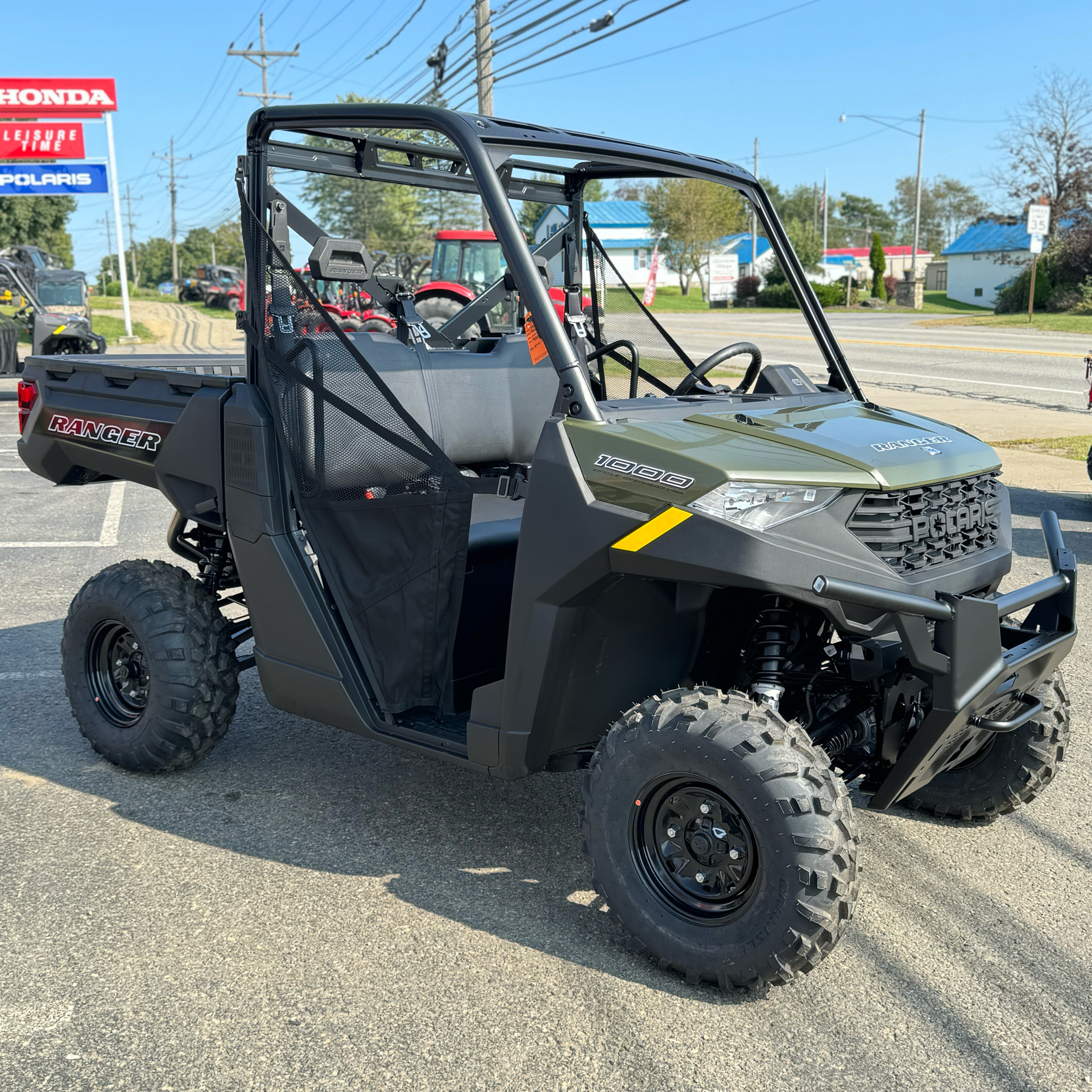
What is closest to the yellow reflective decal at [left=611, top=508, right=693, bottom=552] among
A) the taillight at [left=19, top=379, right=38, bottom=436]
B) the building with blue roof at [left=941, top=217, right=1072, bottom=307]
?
the taillight at [left=19, top=379, right=38, bottom=436]

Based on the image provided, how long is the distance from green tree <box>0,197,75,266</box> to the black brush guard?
52359mm

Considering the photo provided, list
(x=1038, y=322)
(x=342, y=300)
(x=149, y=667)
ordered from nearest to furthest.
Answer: (x=149, y=667)
(x=342, y=300)
(x=1038, y=322)

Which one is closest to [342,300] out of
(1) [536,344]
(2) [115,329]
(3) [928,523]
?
(1) [536,344]

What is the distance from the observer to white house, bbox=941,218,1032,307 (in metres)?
55.2

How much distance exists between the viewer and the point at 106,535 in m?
8.27

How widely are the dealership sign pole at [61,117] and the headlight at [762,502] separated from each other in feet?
105

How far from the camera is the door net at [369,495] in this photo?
3391mm

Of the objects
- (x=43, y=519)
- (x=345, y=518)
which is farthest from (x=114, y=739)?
(x=43, y=519)

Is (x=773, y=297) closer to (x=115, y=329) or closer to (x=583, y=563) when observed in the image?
(x=115, y=329)

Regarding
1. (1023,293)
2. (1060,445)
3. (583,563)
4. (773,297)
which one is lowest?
(1060,445)

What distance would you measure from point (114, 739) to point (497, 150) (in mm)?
2510

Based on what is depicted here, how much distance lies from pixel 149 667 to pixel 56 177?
3273cm

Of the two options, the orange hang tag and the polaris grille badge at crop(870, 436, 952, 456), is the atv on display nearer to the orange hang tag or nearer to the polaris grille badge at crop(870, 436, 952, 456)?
the orange hang tag

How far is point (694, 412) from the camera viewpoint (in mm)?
3219
